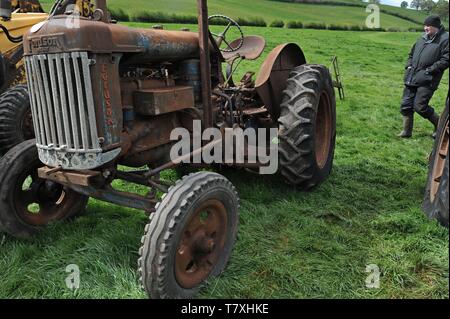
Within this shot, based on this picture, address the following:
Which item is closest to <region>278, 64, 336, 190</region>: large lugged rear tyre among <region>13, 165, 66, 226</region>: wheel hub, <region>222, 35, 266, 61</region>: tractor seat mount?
<region>222, 35, 266, 61</region>: tractor seat mount

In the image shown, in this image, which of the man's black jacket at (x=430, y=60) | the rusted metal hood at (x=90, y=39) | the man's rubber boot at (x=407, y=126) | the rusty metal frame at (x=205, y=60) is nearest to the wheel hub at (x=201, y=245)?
the rusty metal frame at (x=205, y=60)

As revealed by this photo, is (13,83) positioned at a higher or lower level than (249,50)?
lower

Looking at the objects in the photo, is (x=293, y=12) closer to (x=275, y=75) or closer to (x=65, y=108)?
(x=275, y=75)

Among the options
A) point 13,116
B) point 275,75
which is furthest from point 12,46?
point 275,75

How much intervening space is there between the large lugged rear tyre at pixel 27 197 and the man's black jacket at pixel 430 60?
4987 millimetres

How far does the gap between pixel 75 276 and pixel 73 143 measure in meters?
0.89

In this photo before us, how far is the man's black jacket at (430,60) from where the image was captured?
602 centimetres

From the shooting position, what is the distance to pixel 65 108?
2.62 meters

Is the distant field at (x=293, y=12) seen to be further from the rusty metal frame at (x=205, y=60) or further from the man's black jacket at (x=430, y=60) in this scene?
the rusty metal frame at (x=205, y=60)

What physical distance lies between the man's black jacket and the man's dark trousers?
0.09 m

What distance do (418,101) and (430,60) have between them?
59cm

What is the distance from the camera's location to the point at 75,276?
2.83 m

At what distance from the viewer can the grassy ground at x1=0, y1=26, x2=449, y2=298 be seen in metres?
2.74
